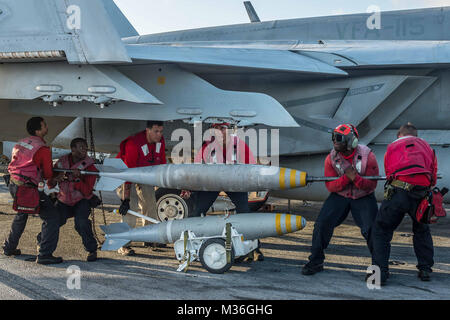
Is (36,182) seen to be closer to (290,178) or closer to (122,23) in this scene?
(290,178)

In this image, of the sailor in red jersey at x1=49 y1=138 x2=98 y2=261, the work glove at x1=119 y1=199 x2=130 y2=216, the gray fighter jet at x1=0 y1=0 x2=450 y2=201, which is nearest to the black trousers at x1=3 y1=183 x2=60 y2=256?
the sailor in red jersey at x1=49 y1=138 x2=98 y2=261

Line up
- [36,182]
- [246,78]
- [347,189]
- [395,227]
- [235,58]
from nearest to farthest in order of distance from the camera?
[395,227] < [347,189] < [36,182] < [235,58] < [246,78]

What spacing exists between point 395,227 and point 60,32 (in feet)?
14.0

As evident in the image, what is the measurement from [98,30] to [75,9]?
0.33 metres

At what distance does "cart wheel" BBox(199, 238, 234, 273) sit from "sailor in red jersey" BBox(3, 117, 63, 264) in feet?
5.91

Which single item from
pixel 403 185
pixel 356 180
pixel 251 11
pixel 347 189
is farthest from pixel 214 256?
pixel 251 11

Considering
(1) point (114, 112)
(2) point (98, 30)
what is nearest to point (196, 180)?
(1) point (114, 112)

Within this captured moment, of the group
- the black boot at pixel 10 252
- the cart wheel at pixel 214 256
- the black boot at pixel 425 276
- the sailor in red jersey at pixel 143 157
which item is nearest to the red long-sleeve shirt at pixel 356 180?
the black boot at pixel 425 276

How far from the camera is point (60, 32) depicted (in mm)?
5867

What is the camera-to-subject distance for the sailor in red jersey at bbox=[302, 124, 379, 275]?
5352 mm

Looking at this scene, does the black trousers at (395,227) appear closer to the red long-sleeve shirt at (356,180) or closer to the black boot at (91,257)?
the red long-sleeve shirt at (356,180)

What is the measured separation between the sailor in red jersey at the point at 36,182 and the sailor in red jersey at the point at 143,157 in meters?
0.88

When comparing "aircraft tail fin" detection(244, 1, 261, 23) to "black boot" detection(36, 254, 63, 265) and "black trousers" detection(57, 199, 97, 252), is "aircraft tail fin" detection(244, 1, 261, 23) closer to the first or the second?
"black trousers" detection(57, 199, 97, 252)
